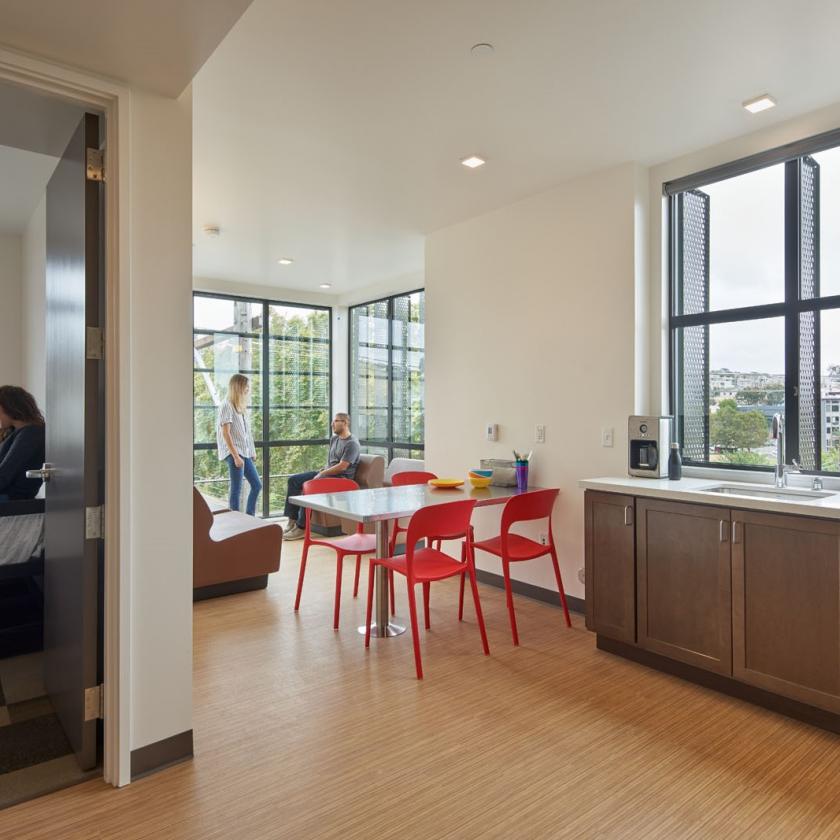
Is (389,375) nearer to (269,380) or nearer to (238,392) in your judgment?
(269,380)

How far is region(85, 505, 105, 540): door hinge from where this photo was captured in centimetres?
212

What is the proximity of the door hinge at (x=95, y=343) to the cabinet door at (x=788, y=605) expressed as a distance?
8.65ft

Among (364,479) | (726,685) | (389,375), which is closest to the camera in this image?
(726,685)

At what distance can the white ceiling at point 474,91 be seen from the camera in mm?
2277

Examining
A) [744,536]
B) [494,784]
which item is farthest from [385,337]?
[494,784]

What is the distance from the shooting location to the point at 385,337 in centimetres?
704

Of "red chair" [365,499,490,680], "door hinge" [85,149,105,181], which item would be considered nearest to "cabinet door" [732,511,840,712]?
"red chair" [365,499,490,680]

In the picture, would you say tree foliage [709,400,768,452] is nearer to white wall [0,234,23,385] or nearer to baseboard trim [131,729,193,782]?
baseboard trim [131,729,193,782]

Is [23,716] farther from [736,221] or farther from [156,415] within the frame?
[736,221]

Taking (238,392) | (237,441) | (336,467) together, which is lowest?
(336,467)

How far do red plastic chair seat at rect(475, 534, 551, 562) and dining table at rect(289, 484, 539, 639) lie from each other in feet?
0.81

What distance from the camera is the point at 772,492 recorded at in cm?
302

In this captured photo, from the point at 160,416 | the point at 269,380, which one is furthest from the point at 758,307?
the point at 269,380

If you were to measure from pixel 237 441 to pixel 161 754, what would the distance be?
4.42 metres
